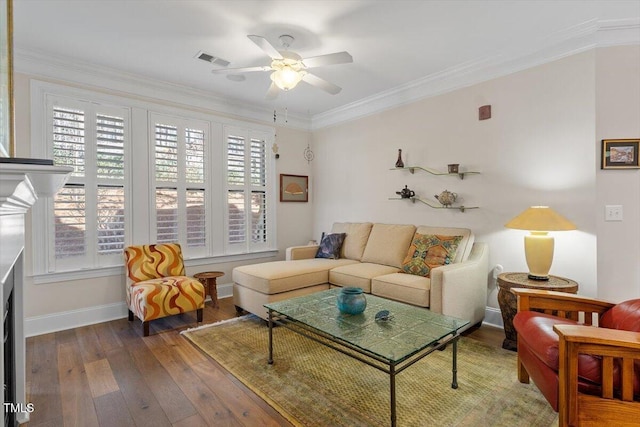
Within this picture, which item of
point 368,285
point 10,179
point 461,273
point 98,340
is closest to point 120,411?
point 98,340

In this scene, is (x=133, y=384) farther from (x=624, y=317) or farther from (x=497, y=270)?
(x=497, y=270)

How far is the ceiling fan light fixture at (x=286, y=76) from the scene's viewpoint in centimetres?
253

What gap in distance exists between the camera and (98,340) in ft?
9.55

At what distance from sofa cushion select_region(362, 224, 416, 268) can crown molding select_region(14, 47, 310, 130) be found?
232 cm

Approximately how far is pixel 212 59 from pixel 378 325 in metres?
2.84

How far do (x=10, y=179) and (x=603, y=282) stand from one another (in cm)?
370

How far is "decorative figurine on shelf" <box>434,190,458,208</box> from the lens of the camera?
3.51m

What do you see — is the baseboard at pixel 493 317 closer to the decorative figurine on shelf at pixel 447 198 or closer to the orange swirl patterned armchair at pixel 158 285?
the decorative figurine on shelf at pixel 447 198

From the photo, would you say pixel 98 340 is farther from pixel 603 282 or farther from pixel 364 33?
pixel 603 282

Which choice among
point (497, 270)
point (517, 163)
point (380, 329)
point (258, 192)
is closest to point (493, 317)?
point (497, 270)

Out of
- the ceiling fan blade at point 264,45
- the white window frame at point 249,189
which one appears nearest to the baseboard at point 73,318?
the white window frame at point 249,189

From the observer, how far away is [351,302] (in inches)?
87.9

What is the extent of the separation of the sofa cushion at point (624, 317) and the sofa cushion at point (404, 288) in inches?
45.7

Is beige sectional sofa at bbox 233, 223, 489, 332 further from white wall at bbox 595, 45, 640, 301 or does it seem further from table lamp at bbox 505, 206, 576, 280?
white wall at bbox 595, 45, 640, 301
